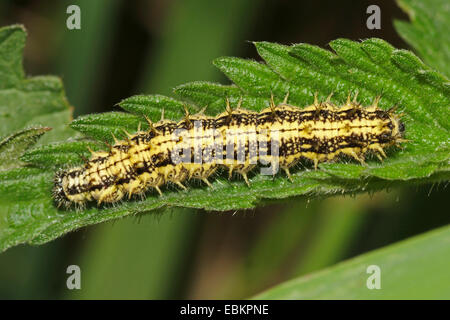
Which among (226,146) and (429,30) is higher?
(429,30)

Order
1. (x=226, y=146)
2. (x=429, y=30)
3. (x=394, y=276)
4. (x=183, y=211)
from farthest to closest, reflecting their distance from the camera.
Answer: (x=183, y=211)
(x=429, y=30)
(x=226, y=146)
(x=394, y=276)

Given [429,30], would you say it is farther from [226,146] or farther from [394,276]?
[394,276]

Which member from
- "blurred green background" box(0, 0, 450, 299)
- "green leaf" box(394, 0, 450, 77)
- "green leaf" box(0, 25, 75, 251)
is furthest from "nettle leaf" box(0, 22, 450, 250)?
"blurred green background" box(0, 0, 450, 299)

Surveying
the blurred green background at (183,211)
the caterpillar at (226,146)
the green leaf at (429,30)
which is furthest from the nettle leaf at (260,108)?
the blurred green background at (183,211)

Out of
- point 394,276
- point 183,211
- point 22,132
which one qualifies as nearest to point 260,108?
point 394,276

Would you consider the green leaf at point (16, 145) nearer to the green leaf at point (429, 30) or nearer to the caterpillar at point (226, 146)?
the caterpillar at point (226, 146)

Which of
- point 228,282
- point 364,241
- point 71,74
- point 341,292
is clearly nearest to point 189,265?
point 228,282
